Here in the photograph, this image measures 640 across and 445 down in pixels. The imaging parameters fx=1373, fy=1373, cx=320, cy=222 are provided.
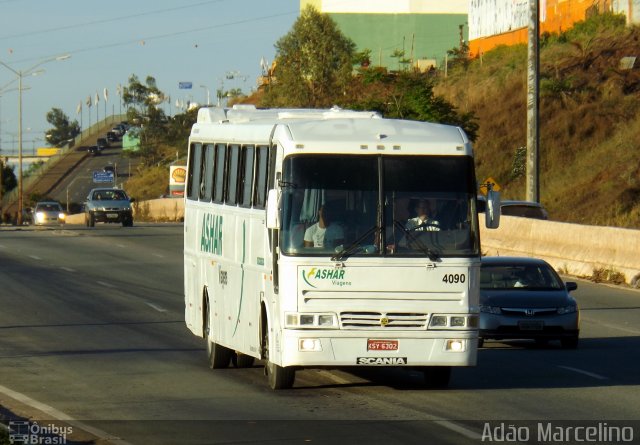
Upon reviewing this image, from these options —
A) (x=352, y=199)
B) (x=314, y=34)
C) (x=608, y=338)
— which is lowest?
(x=608, y=338)

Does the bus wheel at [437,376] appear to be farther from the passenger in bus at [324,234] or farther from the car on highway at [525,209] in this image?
the car on highway at [525,209]

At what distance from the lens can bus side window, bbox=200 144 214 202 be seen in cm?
1788

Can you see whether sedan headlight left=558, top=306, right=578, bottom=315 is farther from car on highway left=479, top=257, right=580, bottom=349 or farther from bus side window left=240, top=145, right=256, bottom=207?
bus side window left=240, top=145, right=256, bottom=207

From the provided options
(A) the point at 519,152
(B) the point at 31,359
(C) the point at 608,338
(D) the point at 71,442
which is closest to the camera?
(D) the point at 71,442

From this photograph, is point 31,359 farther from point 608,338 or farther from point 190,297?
point 608,338

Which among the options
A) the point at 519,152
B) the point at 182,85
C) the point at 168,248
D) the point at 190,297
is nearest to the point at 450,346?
the point at 190,297

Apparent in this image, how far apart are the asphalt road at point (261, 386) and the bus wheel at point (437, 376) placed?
23 cm

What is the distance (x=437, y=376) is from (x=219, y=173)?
4112 mm

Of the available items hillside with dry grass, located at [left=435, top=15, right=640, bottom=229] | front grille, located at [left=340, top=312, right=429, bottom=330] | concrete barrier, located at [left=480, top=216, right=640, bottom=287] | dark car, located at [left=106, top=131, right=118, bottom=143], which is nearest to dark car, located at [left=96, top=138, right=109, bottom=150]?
dark car, located at [left=106, top=131, right=118, bottom=143]

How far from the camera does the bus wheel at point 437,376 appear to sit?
49.8 ft

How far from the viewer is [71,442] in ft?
36.7

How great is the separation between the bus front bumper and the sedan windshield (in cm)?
608

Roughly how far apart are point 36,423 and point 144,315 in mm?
11724

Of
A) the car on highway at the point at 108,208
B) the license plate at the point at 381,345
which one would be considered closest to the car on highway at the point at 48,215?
the car on highway at the point at 108,208
